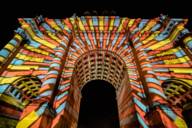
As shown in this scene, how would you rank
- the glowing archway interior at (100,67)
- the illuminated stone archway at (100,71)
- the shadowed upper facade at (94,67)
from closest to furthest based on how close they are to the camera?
the shadowed upper facade at (94,67), the illuminated stone archway at (100,71), the glowing archway interior at (100,67)

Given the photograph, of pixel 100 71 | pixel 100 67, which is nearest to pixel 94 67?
pixel 100 67

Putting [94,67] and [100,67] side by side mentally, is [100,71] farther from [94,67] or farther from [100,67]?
[94,67]

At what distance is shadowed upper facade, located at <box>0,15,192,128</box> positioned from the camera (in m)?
10.6

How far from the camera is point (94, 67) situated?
20.3 m

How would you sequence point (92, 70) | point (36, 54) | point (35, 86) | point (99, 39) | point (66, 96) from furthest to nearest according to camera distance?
point (92, 70), point (99, 39), point (36, 54), point (35, 86), point (66, 96)

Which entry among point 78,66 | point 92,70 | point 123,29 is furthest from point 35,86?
point 123,29

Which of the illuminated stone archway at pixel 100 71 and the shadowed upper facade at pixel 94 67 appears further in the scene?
the illuminated stone archway at pixel 100 71

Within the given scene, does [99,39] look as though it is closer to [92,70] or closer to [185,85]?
[92,70]

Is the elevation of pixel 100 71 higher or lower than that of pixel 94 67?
lower

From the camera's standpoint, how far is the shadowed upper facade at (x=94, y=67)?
1056cm

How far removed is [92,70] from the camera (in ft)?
67.6

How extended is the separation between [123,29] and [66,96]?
11986 mm

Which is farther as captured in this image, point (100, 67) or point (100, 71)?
point (100, 71)

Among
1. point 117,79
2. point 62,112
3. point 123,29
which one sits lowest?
point 62,112
